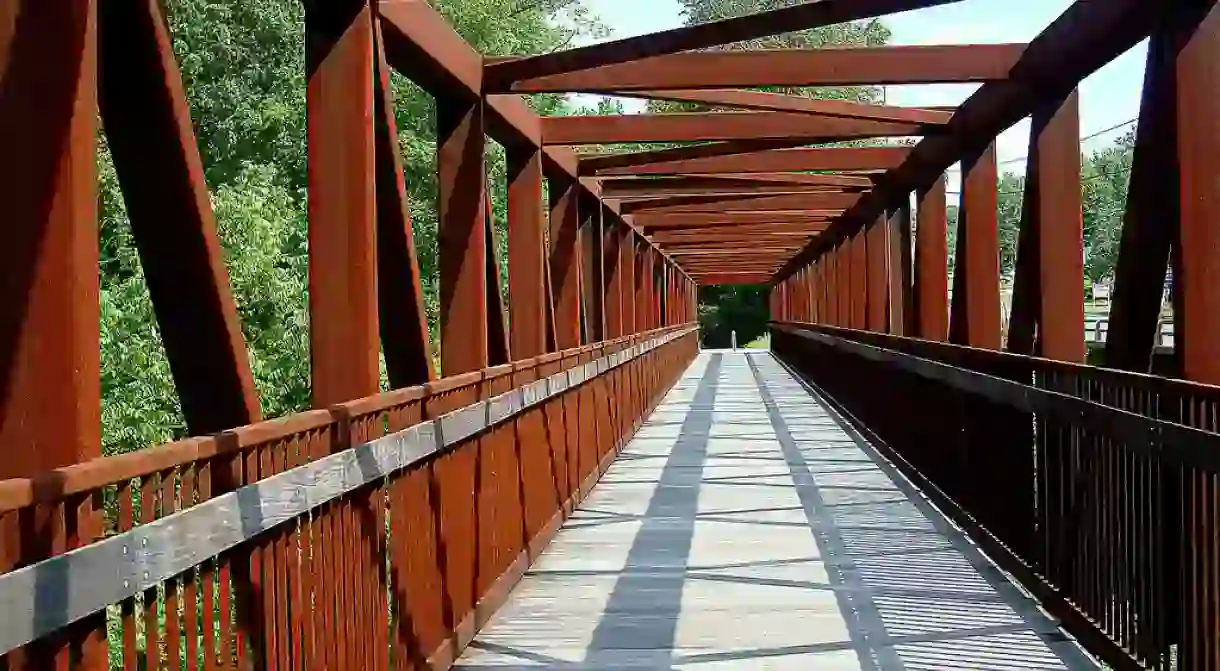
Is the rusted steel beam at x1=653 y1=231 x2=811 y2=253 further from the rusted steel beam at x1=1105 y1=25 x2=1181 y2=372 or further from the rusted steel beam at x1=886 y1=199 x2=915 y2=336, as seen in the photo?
the rusted steel beam at x1=1105 y1=25 x2=1181 y2=372

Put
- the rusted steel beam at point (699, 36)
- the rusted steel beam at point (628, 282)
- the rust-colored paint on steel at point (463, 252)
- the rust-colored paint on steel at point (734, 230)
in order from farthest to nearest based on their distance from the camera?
the rust-colored paint on steel at point (734, 230) < the rusted steel beam at point (628, 282) < the rust-colored paint on steel at point (463, 252) < the rusted steel beam at point (699, 36)

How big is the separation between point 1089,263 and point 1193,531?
108 m

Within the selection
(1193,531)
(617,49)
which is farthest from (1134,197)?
(617,49)

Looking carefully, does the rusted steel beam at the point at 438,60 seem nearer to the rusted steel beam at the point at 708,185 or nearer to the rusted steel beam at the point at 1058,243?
the rusted steel beam at the point at 1058,243

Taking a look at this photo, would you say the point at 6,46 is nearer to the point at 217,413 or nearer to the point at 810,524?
the point at 217,413

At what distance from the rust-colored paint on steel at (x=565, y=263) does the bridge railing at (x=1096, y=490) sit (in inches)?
189

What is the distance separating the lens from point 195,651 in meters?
3.07

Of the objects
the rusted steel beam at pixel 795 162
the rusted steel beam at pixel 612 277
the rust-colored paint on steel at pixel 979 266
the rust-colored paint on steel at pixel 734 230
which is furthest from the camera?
the rust-colored paint on steel at pixel 734 230

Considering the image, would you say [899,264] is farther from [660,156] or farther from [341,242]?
[341,242]

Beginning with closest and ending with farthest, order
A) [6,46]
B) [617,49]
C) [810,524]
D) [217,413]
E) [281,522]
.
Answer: [6,46] < [281,522] < [217,413] < [617,49] < [810,524]

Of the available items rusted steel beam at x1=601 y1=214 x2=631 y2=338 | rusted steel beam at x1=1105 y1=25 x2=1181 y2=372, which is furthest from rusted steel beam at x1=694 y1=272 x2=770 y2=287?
rusted steel beam at x1=1105 y1=25 x2=1181 y2=372

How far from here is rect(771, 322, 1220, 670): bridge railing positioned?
4.55 meters

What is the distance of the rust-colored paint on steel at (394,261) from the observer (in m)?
6.30

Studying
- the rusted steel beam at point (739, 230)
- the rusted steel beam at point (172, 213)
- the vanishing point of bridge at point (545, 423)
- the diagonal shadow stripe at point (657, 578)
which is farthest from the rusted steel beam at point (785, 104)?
the rusted steel beam at point (739, 230)
